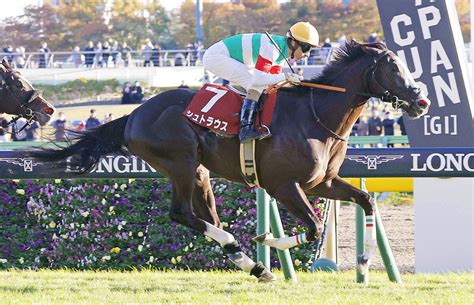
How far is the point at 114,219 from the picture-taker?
7.38m

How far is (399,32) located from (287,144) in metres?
1.92

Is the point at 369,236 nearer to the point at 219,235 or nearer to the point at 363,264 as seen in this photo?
the point at 363,264

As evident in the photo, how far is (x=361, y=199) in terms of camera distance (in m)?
6.31

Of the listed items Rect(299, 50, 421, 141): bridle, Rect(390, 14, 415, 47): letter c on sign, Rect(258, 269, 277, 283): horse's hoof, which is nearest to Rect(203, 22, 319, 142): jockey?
Rect(299, 50, 421, 141): bridle

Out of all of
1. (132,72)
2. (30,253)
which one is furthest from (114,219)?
(132,72)

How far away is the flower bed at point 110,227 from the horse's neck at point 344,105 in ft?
4.07

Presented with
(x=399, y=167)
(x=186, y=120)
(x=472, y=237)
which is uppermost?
(x=186, y=120)

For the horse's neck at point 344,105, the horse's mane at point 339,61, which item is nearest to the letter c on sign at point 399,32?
the horse's mane at point 339,61

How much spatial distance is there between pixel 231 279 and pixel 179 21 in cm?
4151

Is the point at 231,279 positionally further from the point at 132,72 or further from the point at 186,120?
the point at 132,72

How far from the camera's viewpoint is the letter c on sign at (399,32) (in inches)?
292

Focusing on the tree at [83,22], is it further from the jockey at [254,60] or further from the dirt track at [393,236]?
the jockey at [254,60]

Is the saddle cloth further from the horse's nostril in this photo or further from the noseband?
the horse's nostril

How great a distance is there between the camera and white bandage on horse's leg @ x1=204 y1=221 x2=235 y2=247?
609 cm
